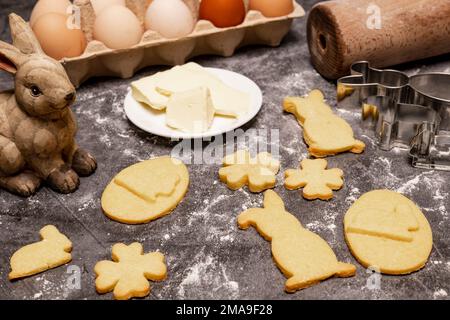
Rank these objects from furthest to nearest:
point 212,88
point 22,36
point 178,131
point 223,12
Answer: point 223,12, point 212,88, point 178,131, point 22,36

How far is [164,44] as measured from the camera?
177 centimetres

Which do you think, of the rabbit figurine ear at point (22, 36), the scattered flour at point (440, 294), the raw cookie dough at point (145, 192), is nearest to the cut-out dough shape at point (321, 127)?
the raw cookie dough at point (145, 192)

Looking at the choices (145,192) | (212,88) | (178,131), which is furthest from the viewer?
(212,88)

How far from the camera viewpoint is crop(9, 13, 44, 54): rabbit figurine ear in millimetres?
1184

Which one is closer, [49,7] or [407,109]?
[407,109]

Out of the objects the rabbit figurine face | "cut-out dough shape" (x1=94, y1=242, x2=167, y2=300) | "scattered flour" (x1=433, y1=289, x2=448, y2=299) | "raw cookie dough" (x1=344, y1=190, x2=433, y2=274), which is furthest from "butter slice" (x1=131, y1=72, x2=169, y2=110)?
"scattered flour" (x1=433, y1=289, x2=448, y2=299)

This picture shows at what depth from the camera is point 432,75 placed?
1.58 meters

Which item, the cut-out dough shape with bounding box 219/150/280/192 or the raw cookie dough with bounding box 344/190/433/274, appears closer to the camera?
the raw cookie dough with bounding box 344/190/433/274

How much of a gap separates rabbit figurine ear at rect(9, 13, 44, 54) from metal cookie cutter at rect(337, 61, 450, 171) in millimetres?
848

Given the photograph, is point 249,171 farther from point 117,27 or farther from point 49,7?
point 49,7

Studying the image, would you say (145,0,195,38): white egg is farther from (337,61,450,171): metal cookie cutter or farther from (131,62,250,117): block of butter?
(337,61,450,171): metal cookie cutter

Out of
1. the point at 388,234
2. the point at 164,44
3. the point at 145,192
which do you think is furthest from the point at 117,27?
the point at 388,234

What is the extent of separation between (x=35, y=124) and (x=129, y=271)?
40cm
